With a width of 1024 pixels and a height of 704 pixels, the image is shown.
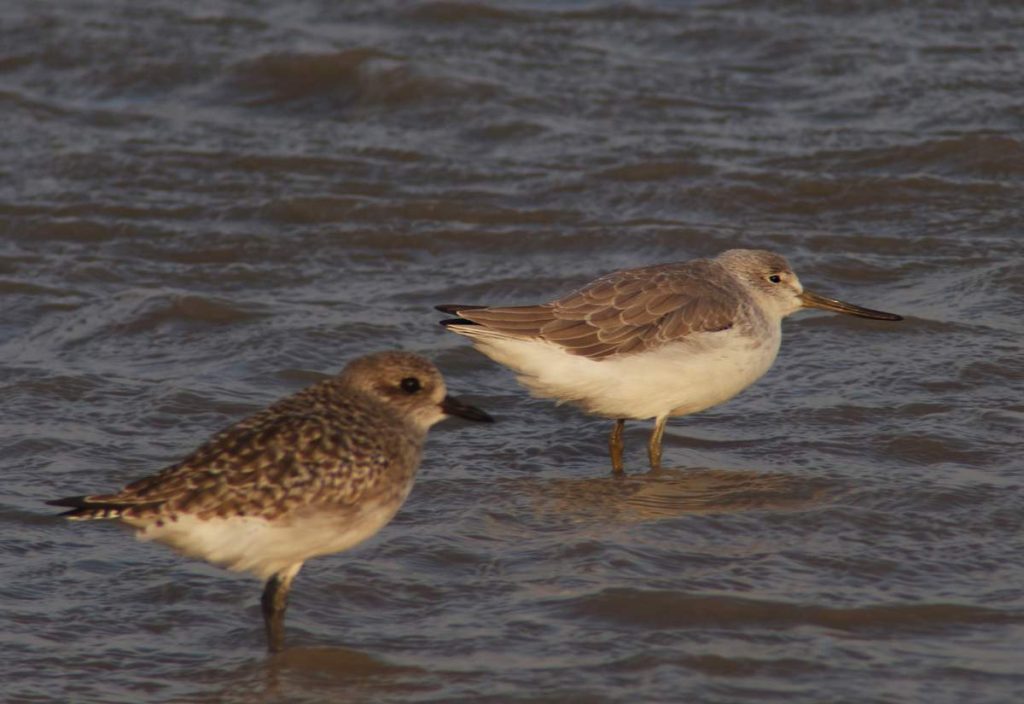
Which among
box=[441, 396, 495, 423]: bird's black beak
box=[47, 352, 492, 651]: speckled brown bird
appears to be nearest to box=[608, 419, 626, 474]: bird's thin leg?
box=[441, 396, 495, 423]: bird's black beak

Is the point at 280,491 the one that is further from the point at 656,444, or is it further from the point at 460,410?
the point at 656,444

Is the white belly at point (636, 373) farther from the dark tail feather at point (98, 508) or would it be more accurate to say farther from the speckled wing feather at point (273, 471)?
the dark tail feather at point (98, 508)

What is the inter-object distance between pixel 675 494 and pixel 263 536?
2.65 metres

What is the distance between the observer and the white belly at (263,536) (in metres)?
5.87

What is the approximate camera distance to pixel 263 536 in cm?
595

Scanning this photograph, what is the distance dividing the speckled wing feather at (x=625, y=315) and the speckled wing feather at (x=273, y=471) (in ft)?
7.28

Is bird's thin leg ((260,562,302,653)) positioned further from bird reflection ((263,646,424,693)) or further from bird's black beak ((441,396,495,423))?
bird's black beak ((441,396,495,423))

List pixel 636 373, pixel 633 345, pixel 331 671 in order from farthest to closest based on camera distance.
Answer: pixel 633 345, pixel 636 373, pixel 331 671

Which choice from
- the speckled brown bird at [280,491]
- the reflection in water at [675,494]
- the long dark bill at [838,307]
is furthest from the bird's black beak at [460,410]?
the long dark bill at [838,307]

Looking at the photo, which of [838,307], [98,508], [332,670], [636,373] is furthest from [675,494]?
[98,508]

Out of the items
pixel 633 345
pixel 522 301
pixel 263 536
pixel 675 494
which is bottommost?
pixel 675 494

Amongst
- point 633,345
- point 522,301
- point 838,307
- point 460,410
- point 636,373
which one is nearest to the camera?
point 460,410

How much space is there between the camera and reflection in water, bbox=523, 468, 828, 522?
303 inches

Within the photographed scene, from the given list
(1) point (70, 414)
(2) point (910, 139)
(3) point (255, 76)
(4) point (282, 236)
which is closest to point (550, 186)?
(4) point (282, 236)
